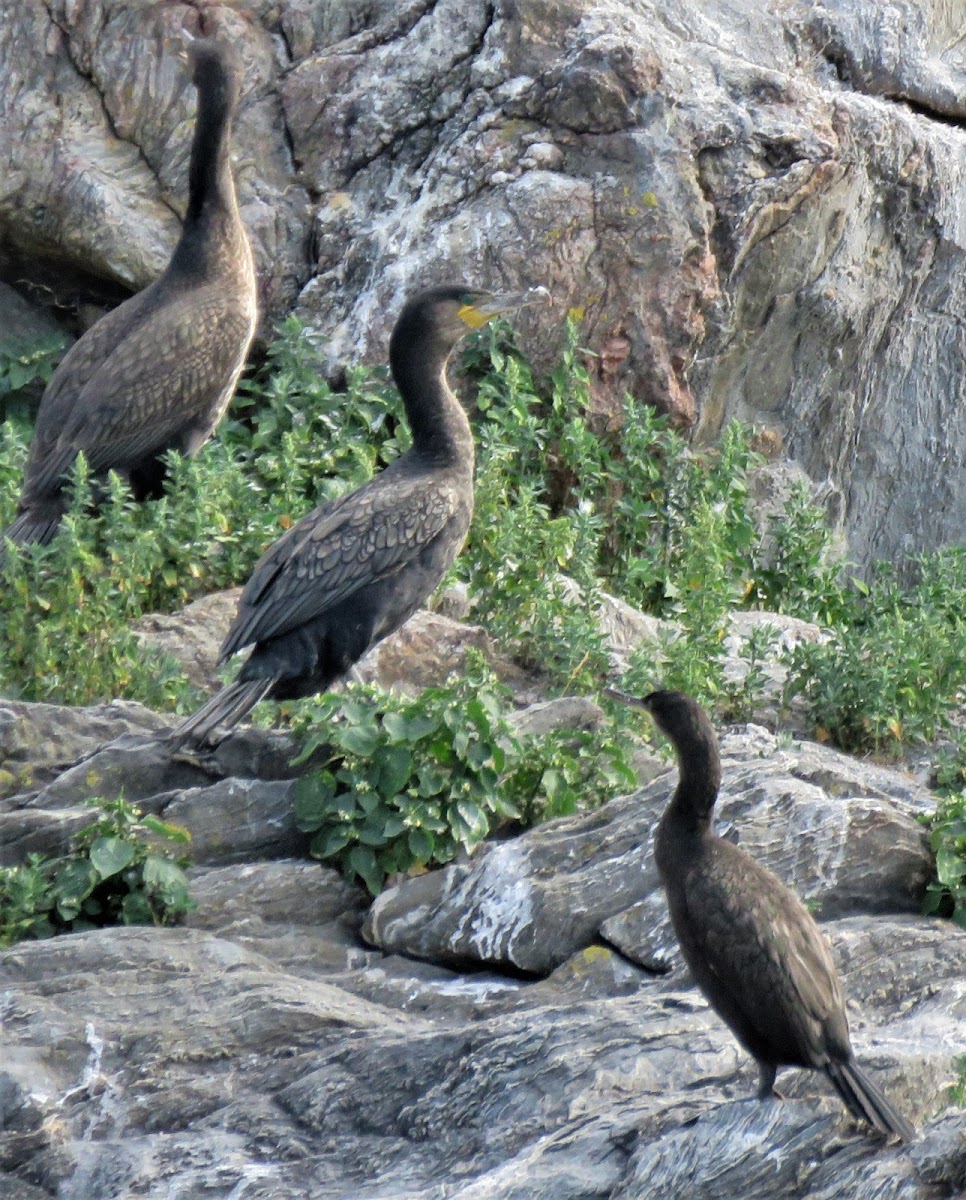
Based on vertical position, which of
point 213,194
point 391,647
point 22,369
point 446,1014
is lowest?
point 446,1014

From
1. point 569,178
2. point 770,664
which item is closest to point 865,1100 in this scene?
point 770,664

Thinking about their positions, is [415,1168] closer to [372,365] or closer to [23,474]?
[23,474]

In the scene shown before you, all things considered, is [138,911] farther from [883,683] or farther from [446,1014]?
[883,683]

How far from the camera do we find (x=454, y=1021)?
17.6 feet

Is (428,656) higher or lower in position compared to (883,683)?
higher

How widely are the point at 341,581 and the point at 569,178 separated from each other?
12.0ft

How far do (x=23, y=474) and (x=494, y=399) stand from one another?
2302 millimetres

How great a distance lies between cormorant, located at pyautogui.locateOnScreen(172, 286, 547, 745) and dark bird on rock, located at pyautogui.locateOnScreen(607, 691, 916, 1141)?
1992 mm

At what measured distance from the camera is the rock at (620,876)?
5.64m

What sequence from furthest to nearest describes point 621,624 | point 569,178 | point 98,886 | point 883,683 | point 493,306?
point 569,178
point 621,624
point 883,683
point 493,306
point 98,886

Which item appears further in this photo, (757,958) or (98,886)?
(98,886)

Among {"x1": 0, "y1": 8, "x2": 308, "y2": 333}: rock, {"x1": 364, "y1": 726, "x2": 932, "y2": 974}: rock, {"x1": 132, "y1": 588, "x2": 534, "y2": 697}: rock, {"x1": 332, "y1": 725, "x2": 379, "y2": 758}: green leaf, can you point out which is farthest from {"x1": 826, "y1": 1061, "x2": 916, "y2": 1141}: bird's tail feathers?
{"x1": 0, "y1": 8, "x2": 308, "y2": 333}: rock

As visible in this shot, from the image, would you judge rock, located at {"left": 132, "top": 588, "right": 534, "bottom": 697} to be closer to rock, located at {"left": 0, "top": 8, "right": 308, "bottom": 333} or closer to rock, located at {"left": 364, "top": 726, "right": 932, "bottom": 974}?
rock, located at {"left": 364, "top": 726, "right": 932, "bottom": 974}

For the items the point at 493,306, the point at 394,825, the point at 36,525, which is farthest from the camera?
the point at 36,525
